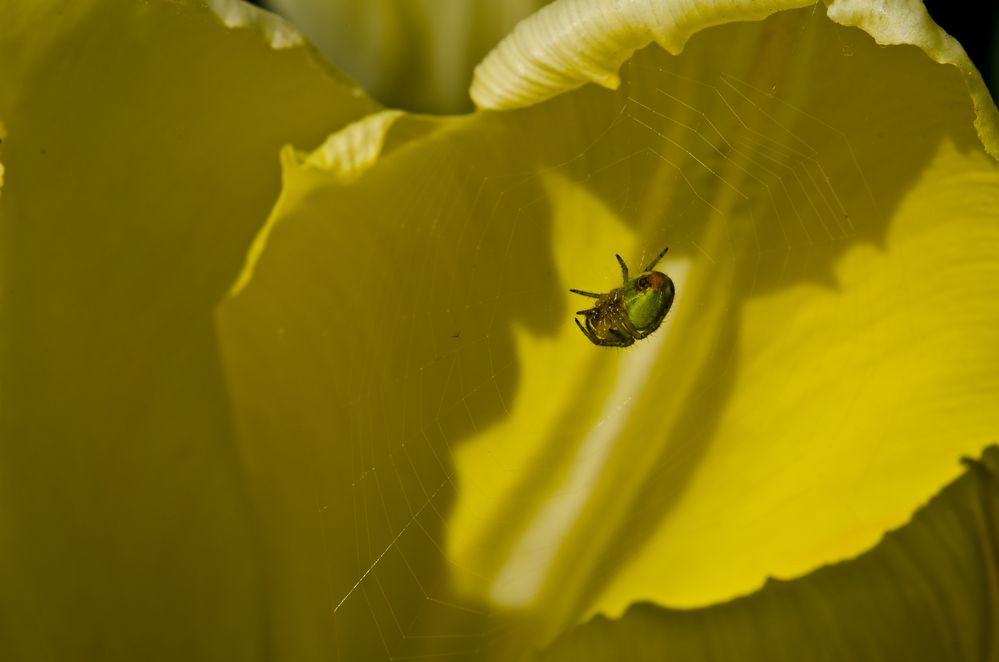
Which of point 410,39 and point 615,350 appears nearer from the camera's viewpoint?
point 410,39

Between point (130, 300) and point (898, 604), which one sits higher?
point (130, 300)

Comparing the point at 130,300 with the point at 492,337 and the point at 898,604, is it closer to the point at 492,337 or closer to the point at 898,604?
the point at 492,337

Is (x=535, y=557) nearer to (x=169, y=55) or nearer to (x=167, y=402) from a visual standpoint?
(x=167, y=402)

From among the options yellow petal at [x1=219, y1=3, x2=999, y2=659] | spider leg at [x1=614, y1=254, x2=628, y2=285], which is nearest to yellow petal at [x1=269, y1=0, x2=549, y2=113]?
yellow petal at [x1=219, y1=3, x2=999, y2=659]

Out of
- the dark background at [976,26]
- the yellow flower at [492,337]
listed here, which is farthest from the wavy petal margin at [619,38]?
the dark background at [976,26]

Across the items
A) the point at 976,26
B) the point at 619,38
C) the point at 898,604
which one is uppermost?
the point at 619,38

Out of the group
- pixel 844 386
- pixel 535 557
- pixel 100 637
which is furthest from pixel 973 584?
pixel 100 637

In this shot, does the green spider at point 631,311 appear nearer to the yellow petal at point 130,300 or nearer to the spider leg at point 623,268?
the spider leg at point 623,268

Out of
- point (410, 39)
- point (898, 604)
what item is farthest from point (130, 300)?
point (898, 604)
